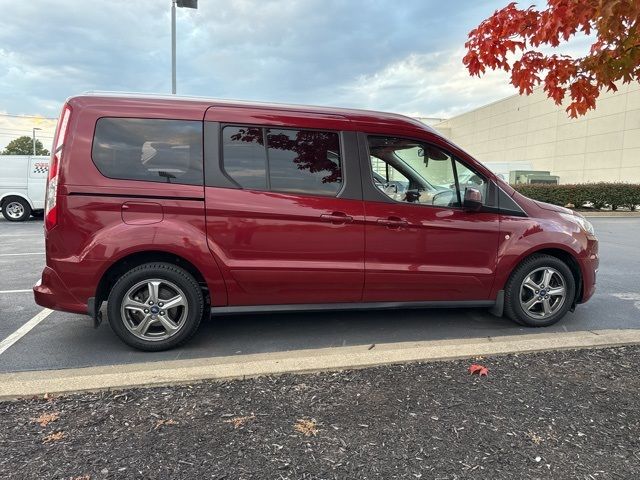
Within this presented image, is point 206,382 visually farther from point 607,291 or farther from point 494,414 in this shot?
point 607,291

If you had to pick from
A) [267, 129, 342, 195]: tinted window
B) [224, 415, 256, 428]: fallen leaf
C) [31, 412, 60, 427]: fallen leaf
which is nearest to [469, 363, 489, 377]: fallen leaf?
[224, 415, 256, 428]: fallen leaf

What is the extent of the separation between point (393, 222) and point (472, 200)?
2.52 ft

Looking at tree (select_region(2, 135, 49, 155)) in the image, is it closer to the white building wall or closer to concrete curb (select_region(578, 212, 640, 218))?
the white building wall

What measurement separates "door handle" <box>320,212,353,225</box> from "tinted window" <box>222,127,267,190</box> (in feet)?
1.85

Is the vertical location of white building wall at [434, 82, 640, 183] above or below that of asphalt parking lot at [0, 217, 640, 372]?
above

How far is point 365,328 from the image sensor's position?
4434 mm

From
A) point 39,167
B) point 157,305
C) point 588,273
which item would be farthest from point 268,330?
point 39,167

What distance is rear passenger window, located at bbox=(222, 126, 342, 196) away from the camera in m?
3.81

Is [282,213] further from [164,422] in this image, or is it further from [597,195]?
[597,195]

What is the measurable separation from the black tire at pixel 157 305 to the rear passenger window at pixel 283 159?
935mm

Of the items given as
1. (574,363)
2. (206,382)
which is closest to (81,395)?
(206,382)

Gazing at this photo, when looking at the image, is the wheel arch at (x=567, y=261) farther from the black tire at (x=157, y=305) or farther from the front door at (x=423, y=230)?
the black tire at (x=157, y=305)

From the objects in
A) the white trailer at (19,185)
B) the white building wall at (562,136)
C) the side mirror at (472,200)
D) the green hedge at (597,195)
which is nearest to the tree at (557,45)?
the side mirror at (472,200)

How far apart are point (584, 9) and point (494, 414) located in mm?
2333
